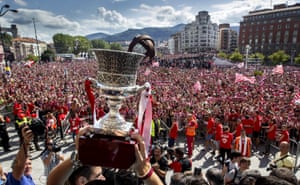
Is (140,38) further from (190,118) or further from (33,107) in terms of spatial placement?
(33,107)

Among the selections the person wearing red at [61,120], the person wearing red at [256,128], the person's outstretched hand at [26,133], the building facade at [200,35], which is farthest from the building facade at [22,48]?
the person's outstretched hand at [26,133]

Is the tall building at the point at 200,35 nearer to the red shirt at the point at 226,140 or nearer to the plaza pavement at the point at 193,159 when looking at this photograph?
the plaza pavement at the point at 193,159

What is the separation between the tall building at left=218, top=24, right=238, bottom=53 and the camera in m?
130

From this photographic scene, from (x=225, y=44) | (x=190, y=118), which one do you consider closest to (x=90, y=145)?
(x=190, y=118)

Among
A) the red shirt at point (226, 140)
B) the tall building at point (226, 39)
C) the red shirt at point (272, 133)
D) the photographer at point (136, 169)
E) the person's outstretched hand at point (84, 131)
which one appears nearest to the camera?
the photographer at point (136, 169)

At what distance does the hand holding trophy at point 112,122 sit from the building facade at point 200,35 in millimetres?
139407

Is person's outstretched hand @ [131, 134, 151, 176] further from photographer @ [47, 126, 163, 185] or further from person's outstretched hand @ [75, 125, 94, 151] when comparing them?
person's outstretched hand @ [75, 125, 94, 151]

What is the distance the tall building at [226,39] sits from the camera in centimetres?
12962

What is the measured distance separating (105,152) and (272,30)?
312 feet

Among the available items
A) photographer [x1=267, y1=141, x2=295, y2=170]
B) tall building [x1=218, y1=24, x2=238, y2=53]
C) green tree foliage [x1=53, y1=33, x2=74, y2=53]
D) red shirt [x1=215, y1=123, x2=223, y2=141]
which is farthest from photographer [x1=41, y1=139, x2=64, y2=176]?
tall building [x1=218, y1=24, x2=238, y2=53]

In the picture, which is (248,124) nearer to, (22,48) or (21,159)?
(21,159)

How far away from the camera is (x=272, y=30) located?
82062 mm

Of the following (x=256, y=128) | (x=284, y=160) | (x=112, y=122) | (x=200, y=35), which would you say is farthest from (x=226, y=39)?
(x=112, y=122)

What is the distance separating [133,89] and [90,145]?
27.7 inches
